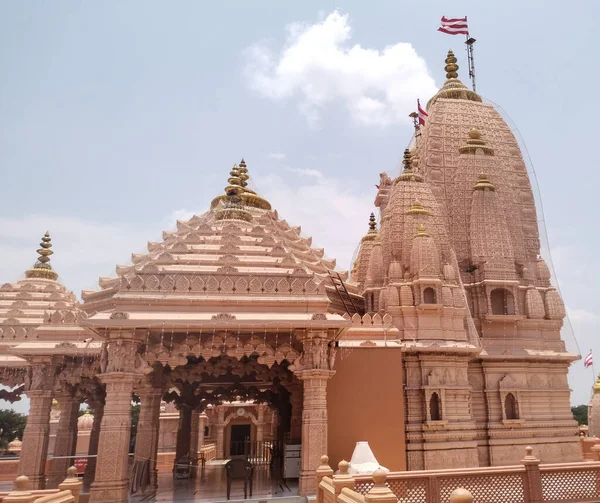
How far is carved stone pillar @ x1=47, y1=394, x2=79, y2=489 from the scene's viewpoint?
17188mm

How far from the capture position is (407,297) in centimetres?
2120

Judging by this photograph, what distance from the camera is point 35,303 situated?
73.8 feet

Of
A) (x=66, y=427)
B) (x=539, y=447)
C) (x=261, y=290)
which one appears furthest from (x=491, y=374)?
(x=66, y=427)

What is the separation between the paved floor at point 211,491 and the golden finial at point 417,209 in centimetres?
1313

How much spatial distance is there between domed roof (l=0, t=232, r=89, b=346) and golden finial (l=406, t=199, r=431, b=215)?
15.1 metres

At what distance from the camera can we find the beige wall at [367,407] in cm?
1445

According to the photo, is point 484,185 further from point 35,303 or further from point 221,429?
point 35,303

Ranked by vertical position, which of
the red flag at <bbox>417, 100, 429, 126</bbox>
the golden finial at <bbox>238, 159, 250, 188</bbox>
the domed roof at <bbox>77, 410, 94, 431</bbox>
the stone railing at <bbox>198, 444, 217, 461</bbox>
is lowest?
the stone railing at <bbox>198, 444, 217, 461</bbox>

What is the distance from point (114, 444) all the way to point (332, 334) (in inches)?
240

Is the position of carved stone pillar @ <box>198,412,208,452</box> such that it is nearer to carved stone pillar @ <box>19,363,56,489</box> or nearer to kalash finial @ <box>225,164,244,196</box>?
carved stone pillar @ <box>19,363,56,489</box>

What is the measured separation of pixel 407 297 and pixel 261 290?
9419mm

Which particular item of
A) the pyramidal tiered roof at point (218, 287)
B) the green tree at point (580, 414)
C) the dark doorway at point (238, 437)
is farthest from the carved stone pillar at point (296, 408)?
the green tree at point (580, 414)

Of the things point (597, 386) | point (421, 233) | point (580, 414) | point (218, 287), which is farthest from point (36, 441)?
point (580, 414)

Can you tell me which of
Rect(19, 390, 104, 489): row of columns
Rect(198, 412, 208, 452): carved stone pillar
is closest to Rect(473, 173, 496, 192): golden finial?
Rect(198, 412, 208, 452): carved stone pillar
